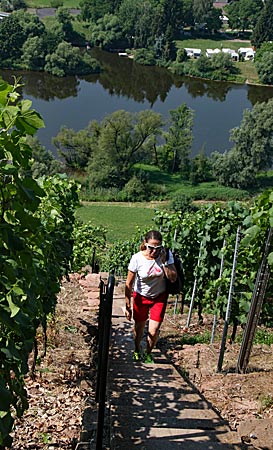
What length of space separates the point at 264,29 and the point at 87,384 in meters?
82.5

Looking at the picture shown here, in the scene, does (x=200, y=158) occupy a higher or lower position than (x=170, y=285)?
lower

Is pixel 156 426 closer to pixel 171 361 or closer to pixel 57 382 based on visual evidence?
pixel 57 382

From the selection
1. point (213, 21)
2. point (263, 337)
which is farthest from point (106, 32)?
point (263, 337)

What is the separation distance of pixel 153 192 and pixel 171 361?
111ft

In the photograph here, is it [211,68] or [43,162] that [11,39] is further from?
[43,162]

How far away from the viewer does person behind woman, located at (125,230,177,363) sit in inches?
196

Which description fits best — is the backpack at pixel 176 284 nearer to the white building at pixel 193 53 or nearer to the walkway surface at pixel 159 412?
the walkway surface at pixel 159 412

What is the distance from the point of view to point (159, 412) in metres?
4.09

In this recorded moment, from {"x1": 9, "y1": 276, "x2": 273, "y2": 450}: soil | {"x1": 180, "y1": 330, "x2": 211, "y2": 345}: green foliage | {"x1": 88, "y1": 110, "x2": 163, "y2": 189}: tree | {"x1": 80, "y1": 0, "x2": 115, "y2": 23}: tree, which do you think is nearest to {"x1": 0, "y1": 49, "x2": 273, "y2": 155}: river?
{"x1": 88, "y1": 110, "x2": 163, "y2": 189}: tree

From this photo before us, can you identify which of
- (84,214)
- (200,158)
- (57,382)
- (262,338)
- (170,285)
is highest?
(170,285)

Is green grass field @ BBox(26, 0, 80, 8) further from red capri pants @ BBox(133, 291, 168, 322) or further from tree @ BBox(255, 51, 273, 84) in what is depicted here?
red capri pants @ BBox(133, 291, 168, 322)

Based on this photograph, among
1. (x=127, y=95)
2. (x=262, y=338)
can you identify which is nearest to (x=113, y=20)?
(x=127, y=95)

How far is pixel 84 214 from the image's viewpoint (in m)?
32.9

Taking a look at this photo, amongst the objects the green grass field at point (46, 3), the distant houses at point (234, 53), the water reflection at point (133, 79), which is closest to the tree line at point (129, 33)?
the water reflection at point (133, 79)
